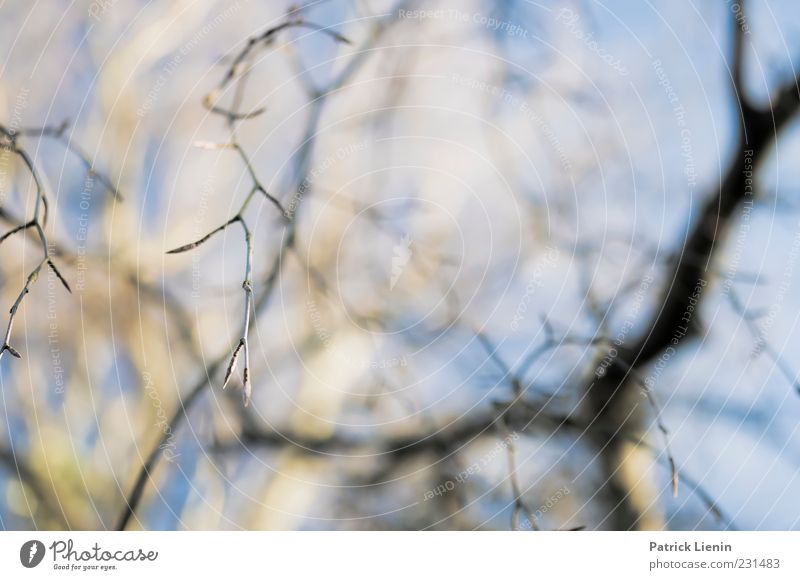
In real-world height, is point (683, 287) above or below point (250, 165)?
below

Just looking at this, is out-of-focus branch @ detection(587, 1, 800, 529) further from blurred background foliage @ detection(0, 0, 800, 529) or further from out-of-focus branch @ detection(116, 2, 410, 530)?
out-of-focus branch @ detection(116, 2, 410, 530)

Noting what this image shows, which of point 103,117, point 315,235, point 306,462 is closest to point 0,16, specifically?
point 103,117

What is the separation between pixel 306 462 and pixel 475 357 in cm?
17

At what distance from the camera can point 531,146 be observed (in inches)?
24.2

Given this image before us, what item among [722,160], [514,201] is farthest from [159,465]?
[722,160]

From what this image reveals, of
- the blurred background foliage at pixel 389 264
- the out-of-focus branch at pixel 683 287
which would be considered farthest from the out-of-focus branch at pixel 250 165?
the out-of-focus branch at pixel 683 287

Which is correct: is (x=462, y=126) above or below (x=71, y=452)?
above

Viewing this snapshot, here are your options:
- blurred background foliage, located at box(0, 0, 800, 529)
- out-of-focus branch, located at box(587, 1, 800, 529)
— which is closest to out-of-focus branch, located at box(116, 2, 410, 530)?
blurred background foliage, located at box(0, 0, 800, 529)

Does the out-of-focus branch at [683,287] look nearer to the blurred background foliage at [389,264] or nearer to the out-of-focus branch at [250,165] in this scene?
the blurred background foliage at [389,264]

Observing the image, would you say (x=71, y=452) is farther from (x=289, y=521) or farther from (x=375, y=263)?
(x=375, y=263)

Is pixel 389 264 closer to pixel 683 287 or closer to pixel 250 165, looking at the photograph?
pixel 250 165

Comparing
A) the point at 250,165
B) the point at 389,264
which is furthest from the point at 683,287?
the point at 250,165

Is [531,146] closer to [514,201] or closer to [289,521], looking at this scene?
[514,201]

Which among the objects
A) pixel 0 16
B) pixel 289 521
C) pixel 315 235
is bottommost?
pixel 289 521
